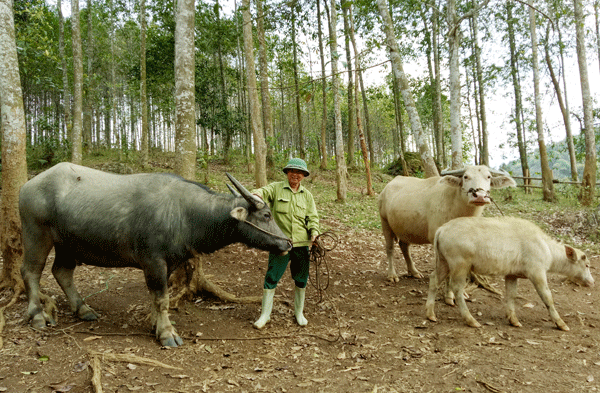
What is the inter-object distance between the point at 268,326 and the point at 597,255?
26.0ft

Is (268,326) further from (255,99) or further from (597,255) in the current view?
(597,255)

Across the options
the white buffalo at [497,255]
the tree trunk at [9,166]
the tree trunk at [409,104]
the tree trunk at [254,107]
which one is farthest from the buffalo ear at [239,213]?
the tree trunk at [254,107]

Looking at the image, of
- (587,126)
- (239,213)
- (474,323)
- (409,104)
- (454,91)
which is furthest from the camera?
(587,126)

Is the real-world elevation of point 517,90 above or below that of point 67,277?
above

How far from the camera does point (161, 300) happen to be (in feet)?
13.4

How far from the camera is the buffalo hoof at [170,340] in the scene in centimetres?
393

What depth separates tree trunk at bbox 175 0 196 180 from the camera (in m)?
5.56

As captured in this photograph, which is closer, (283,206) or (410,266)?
(283,206)

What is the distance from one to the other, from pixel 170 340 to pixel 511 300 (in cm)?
421

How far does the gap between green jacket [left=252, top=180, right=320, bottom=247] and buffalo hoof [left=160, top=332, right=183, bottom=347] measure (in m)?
1.72

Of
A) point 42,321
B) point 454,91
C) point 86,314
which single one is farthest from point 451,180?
point 42,321

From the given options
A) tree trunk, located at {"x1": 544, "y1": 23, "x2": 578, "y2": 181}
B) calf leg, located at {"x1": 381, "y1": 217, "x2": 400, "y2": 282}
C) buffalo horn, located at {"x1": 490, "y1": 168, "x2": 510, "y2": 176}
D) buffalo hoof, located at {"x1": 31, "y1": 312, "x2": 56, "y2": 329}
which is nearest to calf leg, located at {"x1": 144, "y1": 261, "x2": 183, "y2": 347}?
buffalo hoof, located at {"x1": 31, "y1": 312, "x2": 56, "y2": 329}

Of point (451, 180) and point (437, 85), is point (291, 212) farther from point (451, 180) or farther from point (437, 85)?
point (437, 85)

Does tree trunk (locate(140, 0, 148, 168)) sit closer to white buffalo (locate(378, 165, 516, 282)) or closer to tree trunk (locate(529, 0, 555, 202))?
white buffalo (locate(378, 165, 516, 282))
